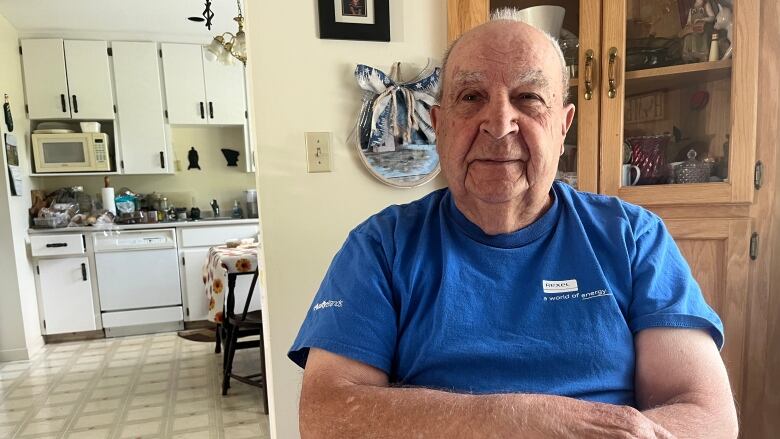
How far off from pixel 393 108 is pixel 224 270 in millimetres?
1610

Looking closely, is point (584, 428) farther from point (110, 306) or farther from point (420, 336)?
point (110, 306)

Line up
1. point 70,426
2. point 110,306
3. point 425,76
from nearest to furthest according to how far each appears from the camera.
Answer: point 425,76 → point 70,426 → point 110,306

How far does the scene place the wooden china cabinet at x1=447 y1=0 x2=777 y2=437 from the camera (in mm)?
1255

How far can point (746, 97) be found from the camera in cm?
124

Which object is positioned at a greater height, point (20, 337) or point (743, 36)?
point (743, 36)

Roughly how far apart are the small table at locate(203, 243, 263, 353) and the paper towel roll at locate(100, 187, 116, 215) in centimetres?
163

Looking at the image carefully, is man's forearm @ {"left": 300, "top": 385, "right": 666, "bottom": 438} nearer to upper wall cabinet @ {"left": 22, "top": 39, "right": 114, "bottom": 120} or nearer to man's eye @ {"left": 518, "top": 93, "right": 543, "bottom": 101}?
man's eye @ {"left": 518, "top": 93, "right": 543, "bottom": 101}

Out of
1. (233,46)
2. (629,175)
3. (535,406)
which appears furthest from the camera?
(233,46)

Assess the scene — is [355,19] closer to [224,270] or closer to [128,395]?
[224,270]

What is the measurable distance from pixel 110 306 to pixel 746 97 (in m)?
4.12

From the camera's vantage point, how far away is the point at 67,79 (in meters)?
3.57

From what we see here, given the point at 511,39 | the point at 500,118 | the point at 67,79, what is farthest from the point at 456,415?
the point at 67,79

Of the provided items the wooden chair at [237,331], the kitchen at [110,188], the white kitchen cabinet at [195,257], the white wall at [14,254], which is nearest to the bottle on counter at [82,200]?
the kitchen at [110,188]

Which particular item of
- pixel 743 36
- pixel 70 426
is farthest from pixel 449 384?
pixel 70 426
